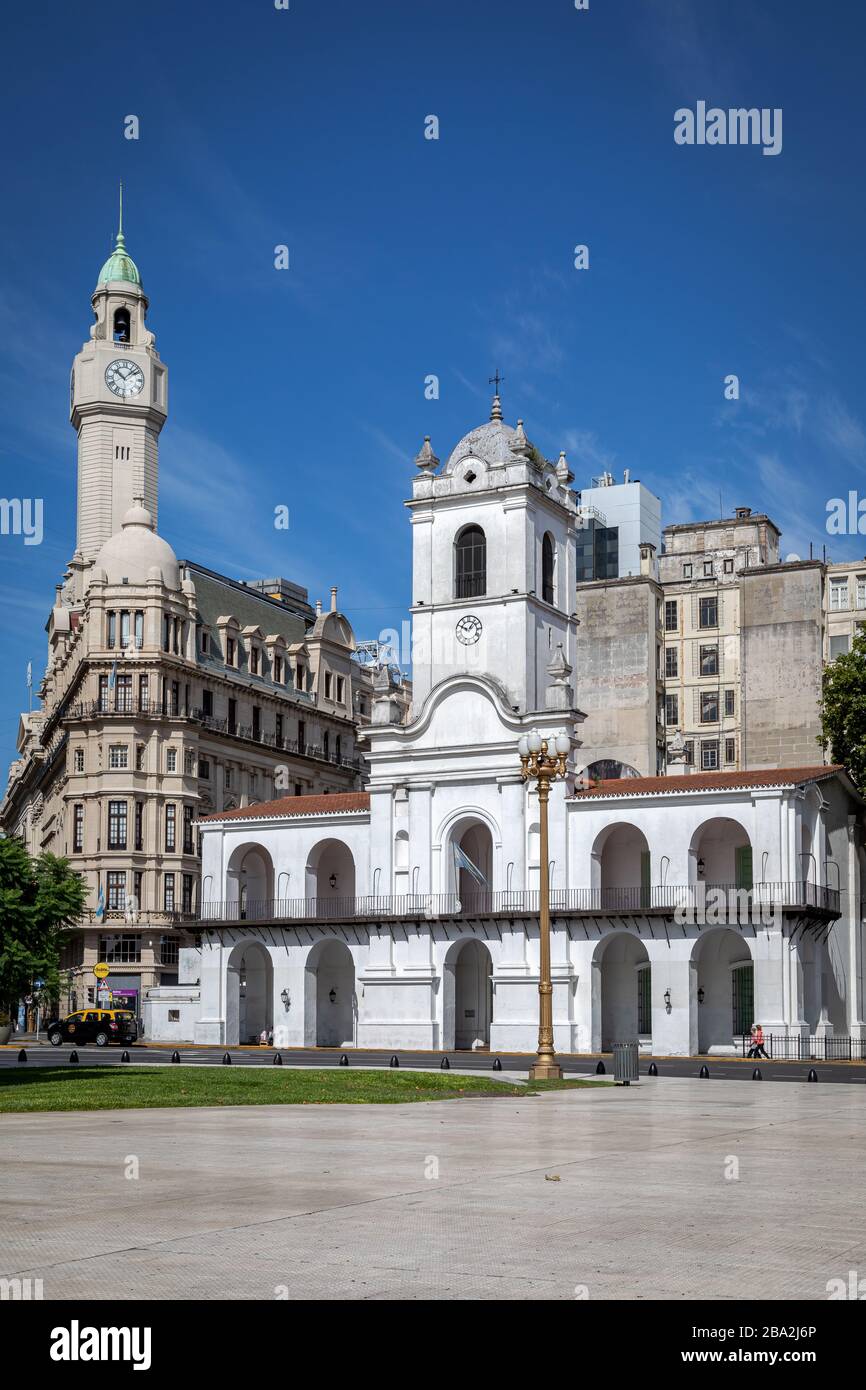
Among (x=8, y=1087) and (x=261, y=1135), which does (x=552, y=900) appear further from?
(x=261, y=1135)

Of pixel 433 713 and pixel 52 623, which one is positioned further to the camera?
pixel 52 623

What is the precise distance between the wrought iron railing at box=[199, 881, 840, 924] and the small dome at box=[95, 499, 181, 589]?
22.6 m

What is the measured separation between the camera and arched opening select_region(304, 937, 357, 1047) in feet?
226

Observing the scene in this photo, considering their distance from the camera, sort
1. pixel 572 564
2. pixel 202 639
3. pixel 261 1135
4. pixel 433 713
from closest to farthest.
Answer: pixel 261 1135 < pixel 433 713 < pixel 572 564 < pixel 202 639

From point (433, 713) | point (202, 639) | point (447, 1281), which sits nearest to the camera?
point (447, 1281)

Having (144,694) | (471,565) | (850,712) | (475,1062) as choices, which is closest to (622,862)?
(850,712)

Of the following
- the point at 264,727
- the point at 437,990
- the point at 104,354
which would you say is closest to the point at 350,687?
the point at 264,727

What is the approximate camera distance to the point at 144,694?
279 ft

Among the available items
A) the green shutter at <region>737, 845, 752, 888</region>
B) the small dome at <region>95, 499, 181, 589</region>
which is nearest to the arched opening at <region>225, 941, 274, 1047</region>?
the green shutter at <region>737, 845, 752, 888</region>

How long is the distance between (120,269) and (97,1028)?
5808 cm

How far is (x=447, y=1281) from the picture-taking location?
9.95 meters

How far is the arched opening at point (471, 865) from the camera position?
64.6m
